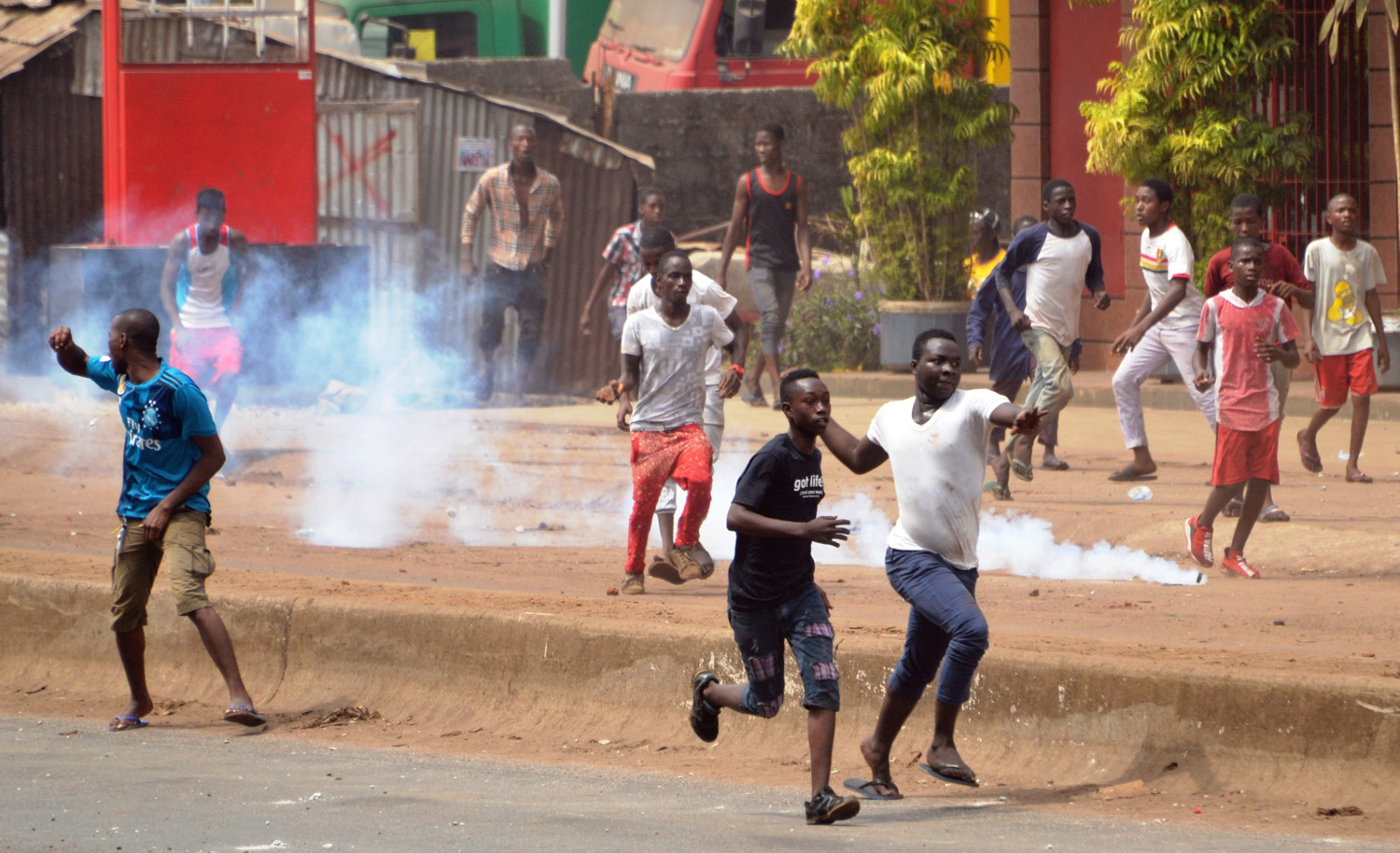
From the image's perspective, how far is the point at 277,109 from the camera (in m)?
13.4

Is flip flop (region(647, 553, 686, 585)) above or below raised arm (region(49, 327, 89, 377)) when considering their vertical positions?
below

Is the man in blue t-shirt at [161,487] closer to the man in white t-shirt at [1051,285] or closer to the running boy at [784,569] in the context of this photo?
the running boy at [784,569]

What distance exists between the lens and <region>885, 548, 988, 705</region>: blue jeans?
4.96 m

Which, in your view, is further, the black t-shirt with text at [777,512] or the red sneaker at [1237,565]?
the red sneaker at [1237,565]

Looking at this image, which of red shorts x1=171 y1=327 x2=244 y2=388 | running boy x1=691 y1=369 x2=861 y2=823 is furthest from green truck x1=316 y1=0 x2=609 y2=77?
running boy x1=691 y1=369 x2=861 y2=823

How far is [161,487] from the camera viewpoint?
5973mm

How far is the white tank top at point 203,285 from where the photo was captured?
1020 cm

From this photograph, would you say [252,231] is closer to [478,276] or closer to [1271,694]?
[478,276]

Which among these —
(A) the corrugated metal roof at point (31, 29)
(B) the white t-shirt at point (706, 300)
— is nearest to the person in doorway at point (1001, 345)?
(B) the white t-shirt at point (706, 300)

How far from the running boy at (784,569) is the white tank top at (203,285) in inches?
233

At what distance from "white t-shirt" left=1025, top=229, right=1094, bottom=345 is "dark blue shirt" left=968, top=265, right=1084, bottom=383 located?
0.11 meters

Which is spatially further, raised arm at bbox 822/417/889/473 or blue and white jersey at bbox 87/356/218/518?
blue and white jersey at bbox 87/356/218/518

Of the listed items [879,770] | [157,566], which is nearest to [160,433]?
[157,566]

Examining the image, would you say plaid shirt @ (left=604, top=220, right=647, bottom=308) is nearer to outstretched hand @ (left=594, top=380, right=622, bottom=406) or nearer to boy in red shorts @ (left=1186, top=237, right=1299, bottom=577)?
outstretched hand @ (left=594, top=380, right=622, bottom=406)
